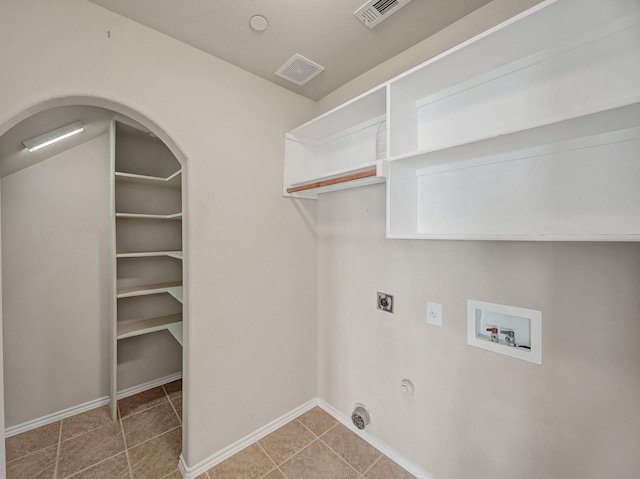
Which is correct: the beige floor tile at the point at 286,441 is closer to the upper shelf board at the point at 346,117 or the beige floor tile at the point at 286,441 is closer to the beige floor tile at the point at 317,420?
the beige floor tile at the point at 317,420

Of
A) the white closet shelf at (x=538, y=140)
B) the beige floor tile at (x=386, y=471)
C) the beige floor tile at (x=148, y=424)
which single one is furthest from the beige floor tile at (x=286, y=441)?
the white closet shelf at (x=538, y=140)

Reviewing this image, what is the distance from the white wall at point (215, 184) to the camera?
1.20 m

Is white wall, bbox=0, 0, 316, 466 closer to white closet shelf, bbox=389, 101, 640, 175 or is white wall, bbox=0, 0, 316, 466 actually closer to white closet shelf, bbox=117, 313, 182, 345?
white closet shelf, bbox=117, 313, 182, 345

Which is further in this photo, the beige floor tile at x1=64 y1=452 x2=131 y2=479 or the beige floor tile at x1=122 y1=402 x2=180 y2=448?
the beige floor tile at x1=122 y1=402 x2=180 y2=448

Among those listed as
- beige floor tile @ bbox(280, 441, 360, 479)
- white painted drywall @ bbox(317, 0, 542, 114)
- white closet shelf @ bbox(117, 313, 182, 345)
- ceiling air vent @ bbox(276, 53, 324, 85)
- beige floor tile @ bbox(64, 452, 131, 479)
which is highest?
ceiling air vent @ bbox(276, 53, 324, 85)

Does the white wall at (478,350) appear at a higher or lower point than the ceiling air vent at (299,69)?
lower

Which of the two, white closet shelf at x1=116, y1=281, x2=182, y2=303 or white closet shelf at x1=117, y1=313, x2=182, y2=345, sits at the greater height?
white closet shelf at x1=116, y1=281, x2=182, y2=303

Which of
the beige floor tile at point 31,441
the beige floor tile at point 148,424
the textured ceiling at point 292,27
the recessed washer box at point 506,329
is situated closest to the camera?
the recessed washer box at point 506,329

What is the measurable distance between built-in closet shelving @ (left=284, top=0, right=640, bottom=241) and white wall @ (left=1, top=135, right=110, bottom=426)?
218cm

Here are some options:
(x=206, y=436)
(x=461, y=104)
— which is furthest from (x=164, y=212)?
(x=461, y=104)

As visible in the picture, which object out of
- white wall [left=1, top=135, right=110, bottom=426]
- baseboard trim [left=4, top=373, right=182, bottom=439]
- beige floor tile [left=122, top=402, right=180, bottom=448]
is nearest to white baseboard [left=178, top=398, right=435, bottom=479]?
beige floor tile [left=122, top=402, right=180, bottom=448]

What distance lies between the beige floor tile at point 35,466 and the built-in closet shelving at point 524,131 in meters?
2.52

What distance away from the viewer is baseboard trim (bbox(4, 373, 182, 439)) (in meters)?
1.99

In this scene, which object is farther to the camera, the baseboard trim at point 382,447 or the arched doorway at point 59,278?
the arched doorway at point 59,278
